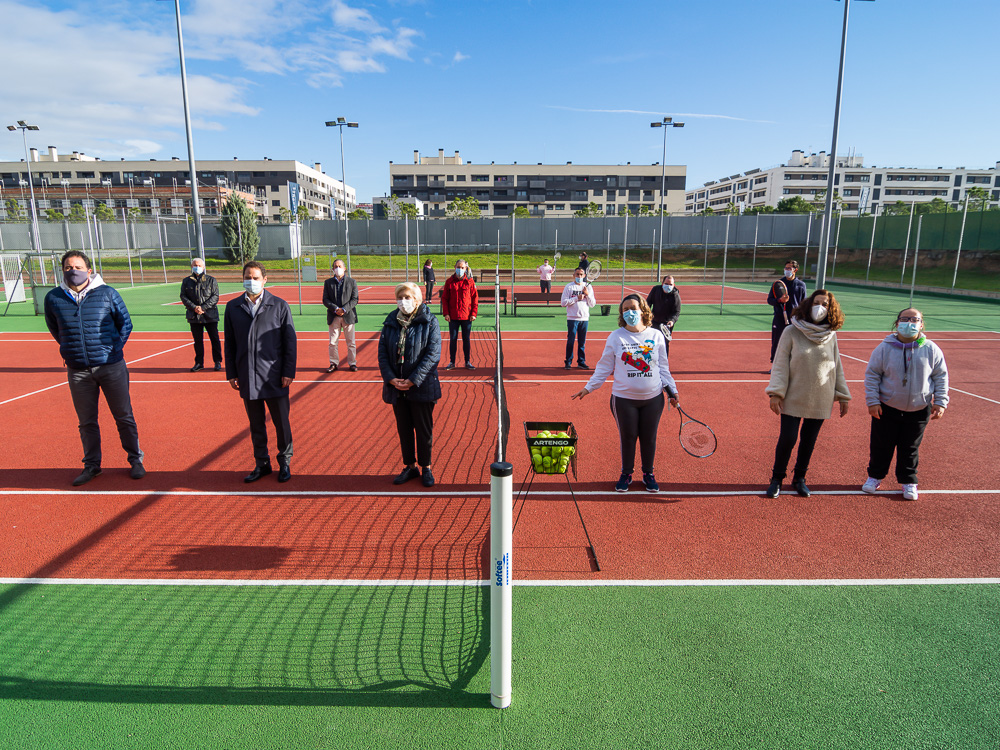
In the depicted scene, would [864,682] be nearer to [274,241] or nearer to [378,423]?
[378,423]

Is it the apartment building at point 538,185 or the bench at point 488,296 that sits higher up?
the apartment building at point 538,185

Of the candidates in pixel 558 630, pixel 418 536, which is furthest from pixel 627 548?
pixel 418 536

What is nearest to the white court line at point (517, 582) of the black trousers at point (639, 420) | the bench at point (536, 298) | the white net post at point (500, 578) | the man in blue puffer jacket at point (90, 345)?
the white net post at point (500, 578)

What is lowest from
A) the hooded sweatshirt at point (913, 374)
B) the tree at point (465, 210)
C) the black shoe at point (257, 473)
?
the black shoe at point (257, 473)

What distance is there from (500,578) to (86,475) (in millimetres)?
5732

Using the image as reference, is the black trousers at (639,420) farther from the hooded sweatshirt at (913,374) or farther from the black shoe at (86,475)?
the black shoe at (86,475)

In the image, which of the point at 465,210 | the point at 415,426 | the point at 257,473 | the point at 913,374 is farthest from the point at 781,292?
the point at 465,210

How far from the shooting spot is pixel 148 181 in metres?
85.1

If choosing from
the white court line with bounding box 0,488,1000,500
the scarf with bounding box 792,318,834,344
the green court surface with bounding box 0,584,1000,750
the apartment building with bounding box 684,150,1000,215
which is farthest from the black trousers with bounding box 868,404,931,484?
the apartment building with bounding box 684,150,1000,215

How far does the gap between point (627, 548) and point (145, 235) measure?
55159mm

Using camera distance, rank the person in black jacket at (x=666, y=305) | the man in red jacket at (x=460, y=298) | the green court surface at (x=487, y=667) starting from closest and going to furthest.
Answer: the green court surface at (x=487, y=667) < the person in black jacket at (x=666, y=305) < the man in red jacket at (x=460, y=298)

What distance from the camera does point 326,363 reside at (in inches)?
531

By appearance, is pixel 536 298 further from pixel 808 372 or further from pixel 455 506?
pixel 455 506

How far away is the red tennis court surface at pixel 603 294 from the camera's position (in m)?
28.3
